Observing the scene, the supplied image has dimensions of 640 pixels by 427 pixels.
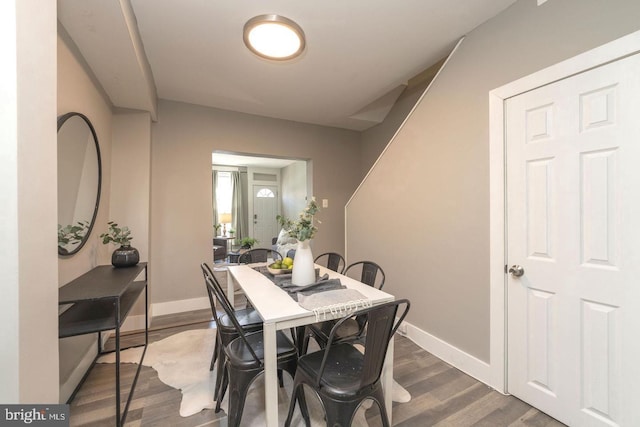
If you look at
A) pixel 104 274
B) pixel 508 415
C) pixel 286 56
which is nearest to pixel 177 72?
pixel 286 56

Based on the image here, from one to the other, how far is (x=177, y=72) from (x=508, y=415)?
3842 millimetres

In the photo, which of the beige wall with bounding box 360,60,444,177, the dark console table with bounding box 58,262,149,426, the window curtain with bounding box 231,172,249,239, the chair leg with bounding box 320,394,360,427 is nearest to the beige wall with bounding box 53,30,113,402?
the dark console table with bounding box 58,262,149,426

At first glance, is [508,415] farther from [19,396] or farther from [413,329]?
[19,396]

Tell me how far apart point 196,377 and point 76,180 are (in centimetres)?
173

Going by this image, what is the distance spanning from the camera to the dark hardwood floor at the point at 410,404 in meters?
1.57

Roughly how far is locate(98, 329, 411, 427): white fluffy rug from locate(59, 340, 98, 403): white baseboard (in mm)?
132

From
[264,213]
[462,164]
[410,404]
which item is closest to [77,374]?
[410,404]

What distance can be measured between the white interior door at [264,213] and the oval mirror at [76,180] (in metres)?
5.77

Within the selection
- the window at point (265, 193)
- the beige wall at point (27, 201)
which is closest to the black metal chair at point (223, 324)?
the beige wall at point (27, 201)

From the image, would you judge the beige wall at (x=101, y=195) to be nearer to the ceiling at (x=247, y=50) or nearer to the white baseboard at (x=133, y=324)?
the ceiling at (x=247, y=50)

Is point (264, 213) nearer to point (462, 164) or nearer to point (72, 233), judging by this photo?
point (72, 233)

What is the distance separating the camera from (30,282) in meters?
0.89

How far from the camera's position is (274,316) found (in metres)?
1.24

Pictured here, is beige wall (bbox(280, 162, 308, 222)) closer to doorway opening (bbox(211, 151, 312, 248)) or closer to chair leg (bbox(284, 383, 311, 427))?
doorway opening (bbox(211, 151, 312, 248))
